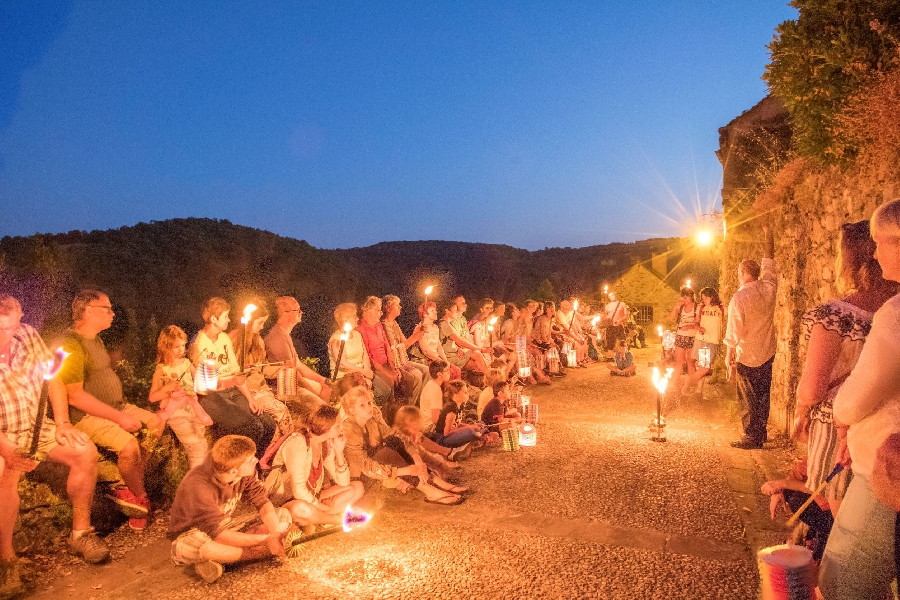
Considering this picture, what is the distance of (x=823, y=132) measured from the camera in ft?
19.8

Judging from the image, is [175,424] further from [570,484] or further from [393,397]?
[570,484]

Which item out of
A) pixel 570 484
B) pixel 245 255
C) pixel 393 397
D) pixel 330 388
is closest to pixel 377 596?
pixel 570 484

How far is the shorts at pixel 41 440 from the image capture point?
14.1 feet

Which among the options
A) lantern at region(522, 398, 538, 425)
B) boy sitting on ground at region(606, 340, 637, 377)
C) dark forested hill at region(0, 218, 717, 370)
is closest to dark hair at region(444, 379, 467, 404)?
lantern at region(522, 398, 538, 425)

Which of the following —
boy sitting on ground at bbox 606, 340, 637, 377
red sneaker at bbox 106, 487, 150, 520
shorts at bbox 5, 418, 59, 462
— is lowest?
red sneaker at bbox 106, 487, 150, 520

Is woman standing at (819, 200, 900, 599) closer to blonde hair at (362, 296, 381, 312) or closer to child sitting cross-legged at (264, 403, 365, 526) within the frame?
child sitting cross-legged at (264, 403, 365, 526)

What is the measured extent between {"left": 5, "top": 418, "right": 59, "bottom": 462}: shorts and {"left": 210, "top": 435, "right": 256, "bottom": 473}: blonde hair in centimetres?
122

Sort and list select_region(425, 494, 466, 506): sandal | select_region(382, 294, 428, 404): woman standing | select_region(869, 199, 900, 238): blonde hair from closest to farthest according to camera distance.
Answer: select_region(869, 199, 900, 238): blonde hair, select_region(425, 494, 466, 506): sandal, select_region(382, 294, 428, 404): woman standing

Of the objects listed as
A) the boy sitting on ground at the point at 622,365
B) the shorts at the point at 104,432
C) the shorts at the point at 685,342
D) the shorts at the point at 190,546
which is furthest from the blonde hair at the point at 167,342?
the boy sitting on ground at the point at 622,365

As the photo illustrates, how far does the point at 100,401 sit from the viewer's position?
4859mm

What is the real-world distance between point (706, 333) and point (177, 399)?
27.7ft

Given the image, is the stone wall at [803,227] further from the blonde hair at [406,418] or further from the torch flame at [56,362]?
the torch flame at [56,362]

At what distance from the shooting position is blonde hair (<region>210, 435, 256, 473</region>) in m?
4.23

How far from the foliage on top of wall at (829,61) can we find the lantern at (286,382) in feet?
18.8
